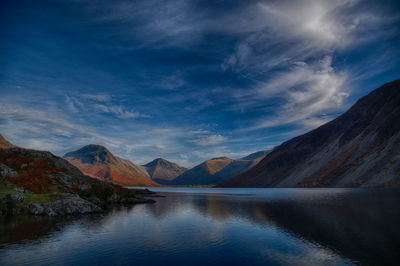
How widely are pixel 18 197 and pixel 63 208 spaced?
10815mm

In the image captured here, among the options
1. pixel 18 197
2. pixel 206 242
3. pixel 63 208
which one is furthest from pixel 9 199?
pixel 206 242

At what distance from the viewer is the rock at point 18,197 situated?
56056mm

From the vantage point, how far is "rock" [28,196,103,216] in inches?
2207

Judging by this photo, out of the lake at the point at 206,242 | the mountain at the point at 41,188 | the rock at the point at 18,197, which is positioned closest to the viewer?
the lake at the point at 206,242

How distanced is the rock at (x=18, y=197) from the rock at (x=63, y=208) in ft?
11.8

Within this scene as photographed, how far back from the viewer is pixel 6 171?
219ft

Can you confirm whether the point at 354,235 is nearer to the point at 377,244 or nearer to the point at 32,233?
the point at 377,244

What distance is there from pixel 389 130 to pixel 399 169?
198 ft

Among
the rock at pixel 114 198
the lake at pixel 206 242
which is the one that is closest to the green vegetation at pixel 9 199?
the lake at pixel 206 242

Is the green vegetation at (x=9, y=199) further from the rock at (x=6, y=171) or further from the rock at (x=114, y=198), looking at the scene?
the rock at (x=114, y=198)

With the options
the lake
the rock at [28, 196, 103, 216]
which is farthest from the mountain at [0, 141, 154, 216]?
the lake

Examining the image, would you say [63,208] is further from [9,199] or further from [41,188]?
[41,188]

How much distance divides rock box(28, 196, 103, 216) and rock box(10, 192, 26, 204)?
142 inches

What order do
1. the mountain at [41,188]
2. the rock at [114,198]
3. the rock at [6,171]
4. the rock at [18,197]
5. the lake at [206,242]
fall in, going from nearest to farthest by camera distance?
the lake at [206,242] → the rock at [18,197] → the mountain at [41,188] → the rock at [6,171] → the rock at [114,198]
